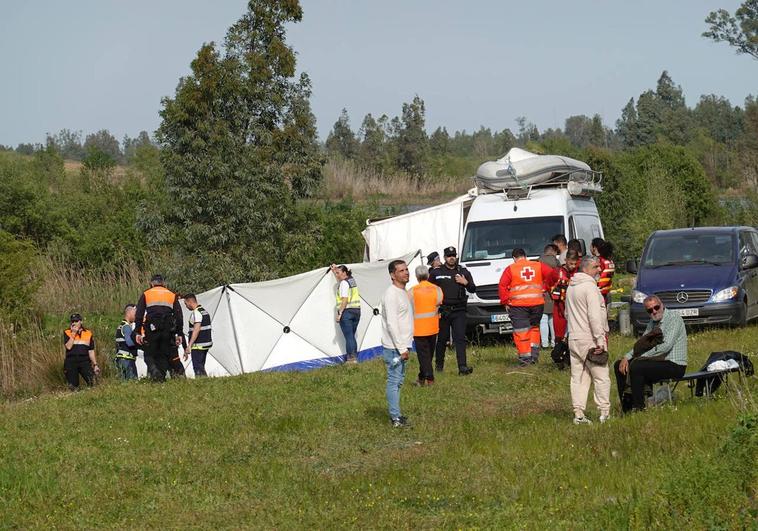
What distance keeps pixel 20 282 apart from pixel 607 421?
18.2 metres

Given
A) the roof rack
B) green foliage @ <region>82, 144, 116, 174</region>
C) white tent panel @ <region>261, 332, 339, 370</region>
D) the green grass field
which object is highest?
green foliage @ <region>82, 144, 116, 174</region>

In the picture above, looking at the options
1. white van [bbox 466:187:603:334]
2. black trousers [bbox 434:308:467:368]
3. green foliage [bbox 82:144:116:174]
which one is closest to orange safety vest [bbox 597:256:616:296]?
black trousers [bbox 434:308:467:368]

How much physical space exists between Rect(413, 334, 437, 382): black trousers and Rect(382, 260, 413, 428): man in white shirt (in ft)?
7.28

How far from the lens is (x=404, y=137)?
282 feet

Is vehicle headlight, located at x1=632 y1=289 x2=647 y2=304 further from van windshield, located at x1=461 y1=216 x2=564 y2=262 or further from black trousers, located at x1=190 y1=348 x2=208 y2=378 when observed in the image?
black trousers, located at x1=190 y1=348 x2=208 y2=378

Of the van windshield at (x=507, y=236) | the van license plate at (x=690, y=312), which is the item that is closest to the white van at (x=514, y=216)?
the van windshield at (x=507, y=236)

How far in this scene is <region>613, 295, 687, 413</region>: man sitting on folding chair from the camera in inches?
443

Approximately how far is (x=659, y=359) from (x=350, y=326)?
860 cm

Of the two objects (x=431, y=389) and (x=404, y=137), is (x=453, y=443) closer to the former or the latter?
(x=431, y=389)

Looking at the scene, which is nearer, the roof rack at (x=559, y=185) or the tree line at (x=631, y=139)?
the roof rack at (x=559, y=185)

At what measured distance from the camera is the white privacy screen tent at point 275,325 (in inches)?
754

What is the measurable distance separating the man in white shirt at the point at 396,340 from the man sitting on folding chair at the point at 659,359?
224cm

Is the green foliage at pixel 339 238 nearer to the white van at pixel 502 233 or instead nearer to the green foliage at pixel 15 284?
the green foliage at pixel 15 284

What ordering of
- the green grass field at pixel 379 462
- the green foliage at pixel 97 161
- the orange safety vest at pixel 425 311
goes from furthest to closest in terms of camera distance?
the green foliage at pixel 97 161, the orange safety vest at pixel 425 311, the green grass field at pixel 379 462
